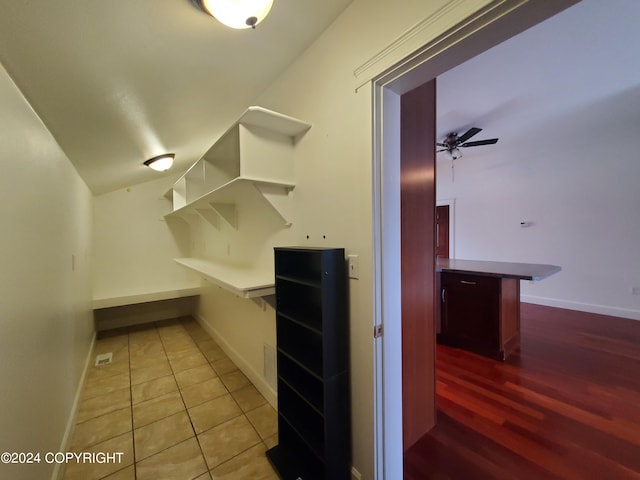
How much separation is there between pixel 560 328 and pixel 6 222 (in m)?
5.31

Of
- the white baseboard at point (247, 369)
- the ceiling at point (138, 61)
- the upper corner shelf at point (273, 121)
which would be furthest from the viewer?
the white baseboard at point (247, 369)

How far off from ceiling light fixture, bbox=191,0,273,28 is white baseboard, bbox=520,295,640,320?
18.9 feet

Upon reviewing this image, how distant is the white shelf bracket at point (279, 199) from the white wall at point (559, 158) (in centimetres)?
192

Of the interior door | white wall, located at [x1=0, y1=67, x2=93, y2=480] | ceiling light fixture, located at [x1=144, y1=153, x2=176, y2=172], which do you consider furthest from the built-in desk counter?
ceiling light fixture, located at [x1=144, y1=153, x2=176, y2=172]

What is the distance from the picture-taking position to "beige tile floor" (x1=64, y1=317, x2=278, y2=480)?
1506 millimetres

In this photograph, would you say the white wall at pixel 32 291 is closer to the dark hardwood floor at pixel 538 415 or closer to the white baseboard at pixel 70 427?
the white baseboard at pixel 70 427

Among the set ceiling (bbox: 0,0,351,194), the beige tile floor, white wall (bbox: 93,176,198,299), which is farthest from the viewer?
white wall (bbox: 93,176,198,299)

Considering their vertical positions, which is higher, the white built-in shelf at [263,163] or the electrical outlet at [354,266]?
the white built-in shelf at [263,163]

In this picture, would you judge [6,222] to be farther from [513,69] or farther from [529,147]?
[529,147]

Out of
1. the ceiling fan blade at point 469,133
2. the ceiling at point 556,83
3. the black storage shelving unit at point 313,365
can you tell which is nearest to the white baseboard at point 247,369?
the black storage shelving unit at point 313,365

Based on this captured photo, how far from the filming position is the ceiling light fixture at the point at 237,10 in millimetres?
920

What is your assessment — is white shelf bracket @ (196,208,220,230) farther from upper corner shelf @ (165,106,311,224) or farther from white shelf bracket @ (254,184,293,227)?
white shelf bracket @ (254,184,293,227)

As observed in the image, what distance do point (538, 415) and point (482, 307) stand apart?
1001mm

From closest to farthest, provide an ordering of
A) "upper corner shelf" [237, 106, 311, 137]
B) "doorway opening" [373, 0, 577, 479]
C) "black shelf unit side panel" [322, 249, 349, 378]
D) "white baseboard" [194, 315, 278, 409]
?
"doorway opening" [373, 0, 577, 479] < "black shelf unit side panel" [322, 249, 349, 378] < "upper corner shelf" [237, 106, 311, 137] < "white baseboard" [194, 315, 278, 409]
